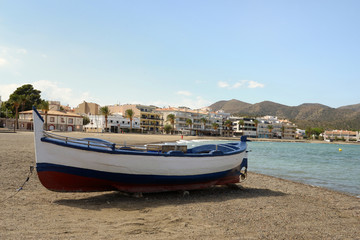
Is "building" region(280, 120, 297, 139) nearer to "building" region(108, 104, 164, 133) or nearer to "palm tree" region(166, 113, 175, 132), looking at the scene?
"palm tree" region(166, 113, 175, 132)

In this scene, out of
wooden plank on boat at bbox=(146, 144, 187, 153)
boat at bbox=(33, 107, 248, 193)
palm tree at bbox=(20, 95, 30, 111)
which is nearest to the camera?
boat at bbox=(33, 107, 248, 193)

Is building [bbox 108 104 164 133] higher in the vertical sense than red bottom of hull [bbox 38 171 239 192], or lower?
higher

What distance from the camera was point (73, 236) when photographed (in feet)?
Answer: 16.9

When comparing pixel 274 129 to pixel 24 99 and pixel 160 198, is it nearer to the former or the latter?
pixel 24 99

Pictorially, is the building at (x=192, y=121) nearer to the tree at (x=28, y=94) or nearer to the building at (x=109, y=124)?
the building at (x=109, y=124)

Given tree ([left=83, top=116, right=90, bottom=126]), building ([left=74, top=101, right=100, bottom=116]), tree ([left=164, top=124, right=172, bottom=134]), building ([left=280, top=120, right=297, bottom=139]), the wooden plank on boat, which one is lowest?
building ([left=280, top=120, right=297, bottom=139])

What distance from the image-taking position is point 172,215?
686cm

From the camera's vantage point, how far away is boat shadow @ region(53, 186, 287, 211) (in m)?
7.59

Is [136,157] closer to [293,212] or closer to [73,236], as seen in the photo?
[73,236]

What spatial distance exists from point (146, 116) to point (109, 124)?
1727 cm

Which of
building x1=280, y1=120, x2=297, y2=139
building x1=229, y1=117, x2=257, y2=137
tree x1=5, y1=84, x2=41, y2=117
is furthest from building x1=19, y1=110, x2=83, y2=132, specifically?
building x1=280, y1=120, x2=297, y2=139

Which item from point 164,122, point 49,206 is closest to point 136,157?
point 49,206

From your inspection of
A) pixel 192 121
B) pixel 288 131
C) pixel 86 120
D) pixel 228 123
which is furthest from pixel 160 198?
pixel 288 131

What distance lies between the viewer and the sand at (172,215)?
18.2 feet
